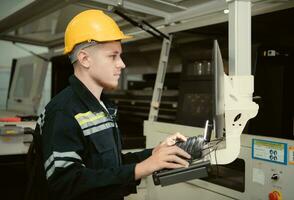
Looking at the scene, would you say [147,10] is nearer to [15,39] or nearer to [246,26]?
[246,26]

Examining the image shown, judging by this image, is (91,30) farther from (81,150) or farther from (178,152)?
(178,152)

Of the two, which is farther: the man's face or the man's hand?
the man's face

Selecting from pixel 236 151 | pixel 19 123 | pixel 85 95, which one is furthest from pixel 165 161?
pixel 19 123

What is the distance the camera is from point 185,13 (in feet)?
6.03

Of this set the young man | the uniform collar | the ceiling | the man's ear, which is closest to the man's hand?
the young man

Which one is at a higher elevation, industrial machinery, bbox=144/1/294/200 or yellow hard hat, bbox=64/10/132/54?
yellow hard hat, bbox=64/10/132/54

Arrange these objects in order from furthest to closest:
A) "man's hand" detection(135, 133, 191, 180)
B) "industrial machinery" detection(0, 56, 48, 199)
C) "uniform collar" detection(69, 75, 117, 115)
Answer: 1. "industrial machinery" detection(0, 56, 48, 199)
2. "uniform collar" detection(69, 75, 117, 115)
3. "man's hand" detection(135, 133, 191, 180)

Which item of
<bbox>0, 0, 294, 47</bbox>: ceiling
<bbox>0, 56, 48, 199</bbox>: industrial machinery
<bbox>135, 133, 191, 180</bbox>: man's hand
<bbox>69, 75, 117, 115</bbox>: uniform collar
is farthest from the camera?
<bbox>0, 56, 48, 199</bbox>: industrial machinery

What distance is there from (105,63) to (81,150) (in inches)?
12.0

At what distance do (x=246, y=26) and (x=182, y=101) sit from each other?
0.76 m

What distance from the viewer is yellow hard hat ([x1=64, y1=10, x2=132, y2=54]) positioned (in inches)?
41.4

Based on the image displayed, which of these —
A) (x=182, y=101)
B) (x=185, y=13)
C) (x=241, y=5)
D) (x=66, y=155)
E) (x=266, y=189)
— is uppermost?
(x=185, y=13)

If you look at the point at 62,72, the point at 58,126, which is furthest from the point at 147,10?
the point at 62,72

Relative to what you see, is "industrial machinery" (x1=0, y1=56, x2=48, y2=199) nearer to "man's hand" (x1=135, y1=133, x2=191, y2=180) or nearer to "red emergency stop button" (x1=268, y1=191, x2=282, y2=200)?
"man's hand" (x1=135, y1=133, x2=191, y2=180)
